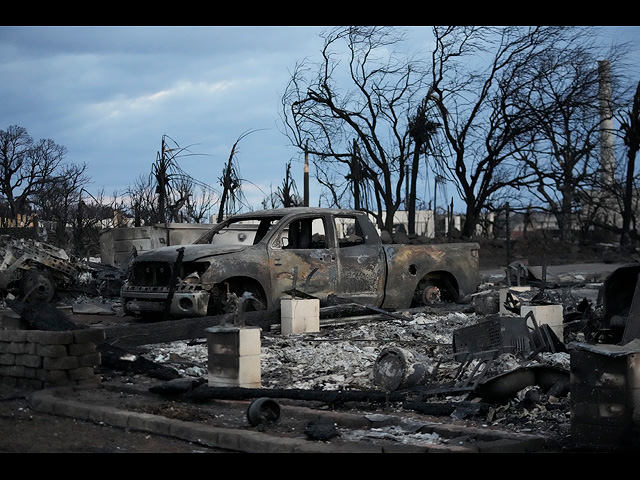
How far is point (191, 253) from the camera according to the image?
10.7 metres

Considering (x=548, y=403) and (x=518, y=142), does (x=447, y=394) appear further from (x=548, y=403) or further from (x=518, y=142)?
(x=518, y=142)

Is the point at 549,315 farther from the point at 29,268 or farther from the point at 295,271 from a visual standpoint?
the point at 29,268

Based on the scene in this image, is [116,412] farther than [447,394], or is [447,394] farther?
[447,394]

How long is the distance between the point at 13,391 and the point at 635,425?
5.19 m

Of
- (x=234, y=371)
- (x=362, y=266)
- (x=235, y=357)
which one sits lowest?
(x=234, y=371)

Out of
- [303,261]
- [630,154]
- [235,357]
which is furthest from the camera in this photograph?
[630,154]

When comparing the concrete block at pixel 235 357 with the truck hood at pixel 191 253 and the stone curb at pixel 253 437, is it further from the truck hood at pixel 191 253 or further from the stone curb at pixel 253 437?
the truck hood at pixel 191 253

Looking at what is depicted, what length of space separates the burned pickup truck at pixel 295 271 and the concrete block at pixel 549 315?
137 inches

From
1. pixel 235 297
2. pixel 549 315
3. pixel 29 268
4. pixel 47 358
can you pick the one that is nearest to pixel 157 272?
pixel 235 297

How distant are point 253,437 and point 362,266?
7.26 metres

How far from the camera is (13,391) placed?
684 cm

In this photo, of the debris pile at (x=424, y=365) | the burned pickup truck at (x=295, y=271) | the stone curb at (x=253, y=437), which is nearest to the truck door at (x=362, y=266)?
the burned pickup truck at (x=295, y=271)
